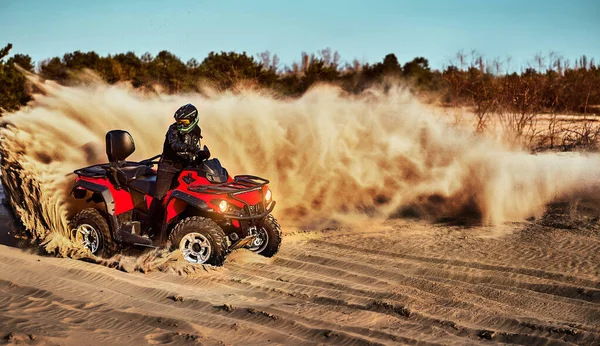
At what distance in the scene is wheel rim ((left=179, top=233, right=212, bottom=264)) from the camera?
7.95m

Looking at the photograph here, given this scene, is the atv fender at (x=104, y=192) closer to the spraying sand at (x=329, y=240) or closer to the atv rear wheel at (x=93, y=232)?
the atv rear wheel at (x=93, y=232)

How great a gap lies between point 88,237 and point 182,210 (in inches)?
50.6

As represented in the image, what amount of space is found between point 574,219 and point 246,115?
18.2 feet

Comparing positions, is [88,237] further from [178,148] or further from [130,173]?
A: [178,148]

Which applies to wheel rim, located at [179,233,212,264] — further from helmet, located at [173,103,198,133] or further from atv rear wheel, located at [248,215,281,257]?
helmet, located at [173,103,198,133]

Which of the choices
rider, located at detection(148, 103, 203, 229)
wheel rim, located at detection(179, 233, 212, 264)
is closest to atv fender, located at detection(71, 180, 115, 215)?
rider, located at detection(148, 103, 203, 229)

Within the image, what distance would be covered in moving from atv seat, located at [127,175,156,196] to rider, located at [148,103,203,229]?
0.12 m

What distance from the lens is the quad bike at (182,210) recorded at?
26.1ft

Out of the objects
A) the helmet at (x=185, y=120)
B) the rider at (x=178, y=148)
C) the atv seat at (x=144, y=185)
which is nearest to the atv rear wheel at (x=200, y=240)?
the rider at (x=178, y=148)

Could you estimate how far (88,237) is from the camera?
8578mm

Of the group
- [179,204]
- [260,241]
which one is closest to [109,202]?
[179,204]

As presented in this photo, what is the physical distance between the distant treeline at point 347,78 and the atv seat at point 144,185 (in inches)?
A: 392

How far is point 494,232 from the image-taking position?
10.1 metres

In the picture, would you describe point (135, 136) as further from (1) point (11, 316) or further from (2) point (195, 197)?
(1) point (11, 316)
